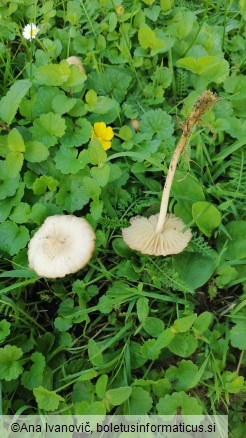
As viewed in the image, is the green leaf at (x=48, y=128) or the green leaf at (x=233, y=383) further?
the green leaf at (x=48, y=128)

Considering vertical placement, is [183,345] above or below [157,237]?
Result: below

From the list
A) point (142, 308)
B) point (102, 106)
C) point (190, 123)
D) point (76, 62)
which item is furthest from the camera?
point (76, 62)

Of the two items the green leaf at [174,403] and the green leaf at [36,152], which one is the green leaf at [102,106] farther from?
the green leaf at [174,403]

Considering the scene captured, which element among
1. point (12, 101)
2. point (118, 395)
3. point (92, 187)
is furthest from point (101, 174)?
point (118, 395)

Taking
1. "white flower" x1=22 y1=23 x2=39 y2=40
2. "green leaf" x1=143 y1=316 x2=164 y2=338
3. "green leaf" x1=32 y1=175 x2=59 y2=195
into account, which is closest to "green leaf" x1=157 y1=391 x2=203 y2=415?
"green leaf" x1=143 y1=316 x2=164 y2=338

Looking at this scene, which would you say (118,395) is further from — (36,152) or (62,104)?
(62,104)

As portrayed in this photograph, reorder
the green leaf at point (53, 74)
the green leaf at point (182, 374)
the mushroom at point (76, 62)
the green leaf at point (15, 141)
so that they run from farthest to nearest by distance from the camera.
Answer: the mushroom at point (76, 62)
the green leaf at point (53, 74)
the green leaf at point (15, 141)
the green leaf at point (182, 374)

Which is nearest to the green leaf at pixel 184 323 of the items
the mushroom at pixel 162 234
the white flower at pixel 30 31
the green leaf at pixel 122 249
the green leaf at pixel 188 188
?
the mushroom at pixel 162 234

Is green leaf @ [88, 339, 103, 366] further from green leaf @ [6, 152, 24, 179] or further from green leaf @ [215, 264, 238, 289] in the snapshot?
green leaf @ [6, 152, 24, 179]
